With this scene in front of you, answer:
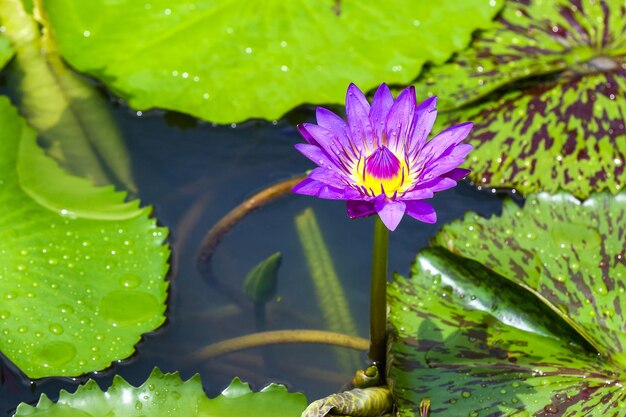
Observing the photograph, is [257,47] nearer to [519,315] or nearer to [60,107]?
[60,107]

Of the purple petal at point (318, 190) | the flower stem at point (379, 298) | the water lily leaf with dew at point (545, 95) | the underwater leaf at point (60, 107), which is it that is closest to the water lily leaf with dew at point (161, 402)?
the flower stem at point (379, 298)

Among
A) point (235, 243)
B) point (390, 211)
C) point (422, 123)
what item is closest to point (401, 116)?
point (422, 123)

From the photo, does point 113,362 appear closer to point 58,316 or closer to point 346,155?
point 58,316

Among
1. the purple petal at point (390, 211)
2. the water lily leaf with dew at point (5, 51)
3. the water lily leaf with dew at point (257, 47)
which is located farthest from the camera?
the water lily leaf with dew at point (5, 51)

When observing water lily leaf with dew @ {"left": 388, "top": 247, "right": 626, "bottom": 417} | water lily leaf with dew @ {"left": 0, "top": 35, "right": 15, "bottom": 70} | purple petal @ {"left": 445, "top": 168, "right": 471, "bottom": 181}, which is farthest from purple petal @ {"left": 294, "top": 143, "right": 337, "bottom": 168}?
water lily leaf with dew @ {"left": 0, "top": 35, "right": 15, "bottom": 70}

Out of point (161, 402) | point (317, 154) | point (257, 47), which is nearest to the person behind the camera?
point (317, 154)

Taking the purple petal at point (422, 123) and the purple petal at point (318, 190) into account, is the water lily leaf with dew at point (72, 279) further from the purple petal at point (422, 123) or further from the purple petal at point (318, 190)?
the purple petal at point (422, 123)

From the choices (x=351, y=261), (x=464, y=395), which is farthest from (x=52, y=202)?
(x=464, y=395)
